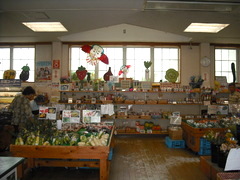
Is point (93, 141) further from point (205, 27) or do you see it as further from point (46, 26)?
point (205, 27)

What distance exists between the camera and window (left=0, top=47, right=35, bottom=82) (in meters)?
8.12

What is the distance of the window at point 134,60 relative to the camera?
806cm

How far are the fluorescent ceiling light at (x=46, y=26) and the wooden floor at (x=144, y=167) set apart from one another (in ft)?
12.9

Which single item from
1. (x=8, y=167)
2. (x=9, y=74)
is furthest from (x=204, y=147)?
(x=9, y=74)

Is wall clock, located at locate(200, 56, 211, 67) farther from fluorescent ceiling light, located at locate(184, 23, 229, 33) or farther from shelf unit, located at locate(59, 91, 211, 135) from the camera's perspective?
fluorescent ceiling light, located at locate(184, 23, 229, 33)

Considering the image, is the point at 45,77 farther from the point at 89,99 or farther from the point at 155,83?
the point at 155,83

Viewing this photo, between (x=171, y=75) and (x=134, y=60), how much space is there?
1.58m

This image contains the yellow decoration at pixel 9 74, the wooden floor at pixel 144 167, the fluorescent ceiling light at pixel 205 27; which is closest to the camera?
the wooden floor at pixel 144 167

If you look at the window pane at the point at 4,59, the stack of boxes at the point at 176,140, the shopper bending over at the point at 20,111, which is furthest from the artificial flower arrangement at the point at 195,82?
the window pane at the point at 4,59

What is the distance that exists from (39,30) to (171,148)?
17.7 feet

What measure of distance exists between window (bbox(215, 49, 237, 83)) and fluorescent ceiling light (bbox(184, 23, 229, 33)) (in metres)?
2.10

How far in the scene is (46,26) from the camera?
6047mm

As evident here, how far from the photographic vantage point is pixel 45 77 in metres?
7.85

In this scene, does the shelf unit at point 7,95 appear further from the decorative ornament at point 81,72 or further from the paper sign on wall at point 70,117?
the paper sign on wall at point 70,117
